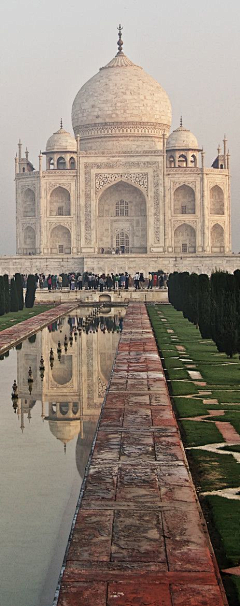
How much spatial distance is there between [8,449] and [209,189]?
3330 centimetres

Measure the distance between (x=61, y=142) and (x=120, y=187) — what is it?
3744 mm

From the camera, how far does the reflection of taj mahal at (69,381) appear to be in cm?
557

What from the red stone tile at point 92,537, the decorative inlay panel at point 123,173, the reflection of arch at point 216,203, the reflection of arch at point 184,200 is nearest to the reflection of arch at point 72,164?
the decorative inlay panel at point 123,173

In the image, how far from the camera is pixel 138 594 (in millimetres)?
2436

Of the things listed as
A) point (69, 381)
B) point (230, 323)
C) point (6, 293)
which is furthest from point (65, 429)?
point (6, 293)

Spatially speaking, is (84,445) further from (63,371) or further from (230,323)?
(230,323)

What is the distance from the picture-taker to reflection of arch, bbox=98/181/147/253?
123ft

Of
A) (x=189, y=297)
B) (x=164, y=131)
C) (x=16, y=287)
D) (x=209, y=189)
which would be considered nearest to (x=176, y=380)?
(x=189, y=297)

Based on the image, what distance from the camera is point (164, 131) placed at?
129 ft

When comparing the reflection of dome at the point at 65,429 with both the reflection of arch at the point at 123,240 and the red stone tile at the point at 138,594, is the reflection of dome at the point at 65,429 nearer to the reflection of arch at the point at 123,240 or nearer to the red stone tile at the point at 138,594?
the red stone tile at the point at 138,594

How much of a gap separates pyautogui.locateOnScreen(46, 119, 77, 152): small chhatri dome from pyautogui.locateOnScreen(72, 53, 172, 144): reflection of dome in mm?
501

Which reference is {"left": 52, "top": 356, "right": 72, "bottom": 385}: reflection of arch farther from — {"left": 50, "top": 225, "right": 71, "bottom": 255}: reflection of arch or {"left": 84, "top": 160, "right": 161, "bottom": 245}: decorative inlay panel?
{"left": 50, "top": 225, "right": 71, "bottom": 255}: reflection of arch

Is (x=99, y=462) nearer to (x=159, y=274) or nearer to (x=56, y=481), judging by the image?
(x=56, y=481)

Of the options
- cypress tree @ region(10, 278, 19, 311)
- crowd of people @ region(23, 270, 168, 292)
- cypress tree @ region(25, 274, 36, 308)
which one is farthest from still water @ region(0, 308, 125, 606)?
crowd of people @ region(23, 270, 168, 292)
